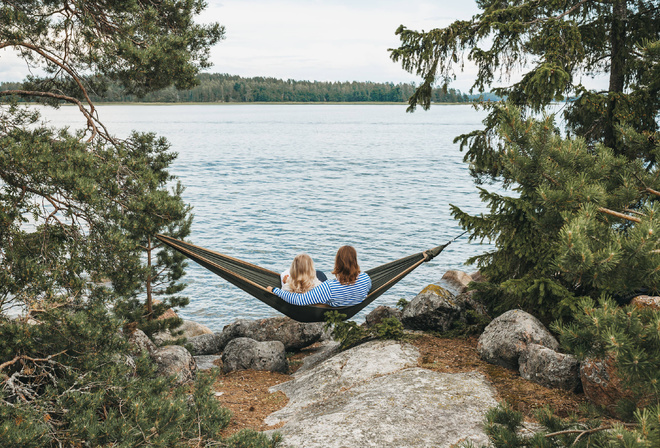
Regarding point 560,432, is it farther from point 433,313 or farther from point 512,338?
point 433,313

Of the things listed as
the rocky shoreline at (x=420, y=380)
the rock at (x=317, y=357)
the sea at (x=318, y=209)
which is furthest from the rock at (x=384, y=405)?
the sea at (x=318, y=209)

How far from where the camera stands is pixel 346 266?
4449 millimetres

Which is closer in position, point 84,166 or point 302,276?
point 84,166

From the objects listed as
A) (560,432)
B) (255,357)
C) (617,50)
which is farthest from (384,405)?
(617,50)

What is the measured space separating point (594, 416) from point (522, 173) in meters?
1.13

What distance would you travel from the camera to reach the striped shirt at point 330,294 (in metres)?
4.43

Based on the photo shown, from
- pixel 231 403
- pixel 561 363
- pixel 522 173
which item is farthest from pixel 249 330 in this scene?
pixel 522 173

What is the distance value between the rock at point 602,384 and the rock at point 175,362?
323 centimetres

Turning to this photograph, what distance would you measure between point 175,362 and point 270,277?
115cm

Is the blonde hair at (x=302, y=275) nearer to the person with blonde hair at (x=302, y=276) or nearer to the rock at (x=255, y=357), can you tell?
the person with blonde hair at (x=302, y=276)

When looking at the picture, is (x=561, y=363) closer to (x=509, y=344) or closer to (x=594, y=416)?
(x=509, y=344)

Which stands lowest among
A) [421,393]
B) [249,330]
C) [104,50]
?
[249,330]

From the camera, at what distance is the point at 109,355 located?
3.05 meters

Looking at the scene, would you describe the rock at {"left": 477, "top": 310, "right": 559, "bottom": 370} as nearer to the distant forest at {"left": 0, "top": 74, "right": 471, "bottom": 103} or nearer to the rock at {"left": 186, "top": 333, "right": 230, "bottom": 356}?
the rock at {"left": 186, "top": 333, "right": 230, "bottom": 356}
